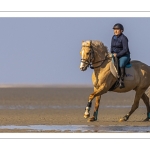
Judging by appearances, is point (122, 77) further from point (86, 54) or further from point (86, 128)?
point (86, 128)

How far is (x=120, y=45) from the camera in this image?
2219 cm

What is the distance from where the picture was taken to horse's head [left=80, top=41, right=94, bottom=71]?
21.3 meters

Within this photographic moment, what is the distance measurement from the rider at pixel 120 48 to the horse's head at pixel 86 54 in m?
0.94

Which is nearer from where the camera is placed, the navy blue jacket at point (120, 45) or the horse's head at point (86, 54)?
the horse's head at point (86, 54)

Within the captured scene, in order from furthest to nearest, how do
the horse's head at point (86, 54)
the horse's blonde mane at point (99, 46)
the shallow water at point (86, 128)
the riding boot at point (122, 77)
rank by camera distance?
the riding boot at point (122, 77)
the horse's blonde mane at point (99, 46)
the horse's head at point (86, 54)
the shallow water at point (86, 128)

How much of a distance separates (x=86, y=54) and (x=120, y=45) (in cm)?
125

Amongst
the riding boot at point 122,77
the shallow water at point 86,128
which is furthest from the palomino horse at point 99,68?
the shallow water at point 86,128

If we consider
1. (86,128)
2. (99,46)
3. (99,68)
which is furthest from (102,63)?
(86,128)

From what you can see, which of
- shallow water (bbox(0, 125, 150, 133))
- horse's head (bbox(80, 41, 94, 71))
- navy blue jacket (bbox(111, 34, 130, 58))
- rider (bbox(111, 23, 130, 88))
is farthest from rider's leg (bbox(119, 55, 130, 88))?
shallow water (bbox(0, 125, 150, 133))

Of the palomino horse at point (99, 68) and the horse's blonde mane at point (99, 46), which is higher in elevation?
the horse's blonde mane at point (99, 46)

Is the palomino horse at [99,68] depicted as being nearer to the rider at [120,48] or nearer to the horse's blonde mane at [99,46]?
the horse's blonde mane at [99,46]

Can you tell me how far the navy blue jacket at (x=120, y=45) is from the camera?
22.0 metres
